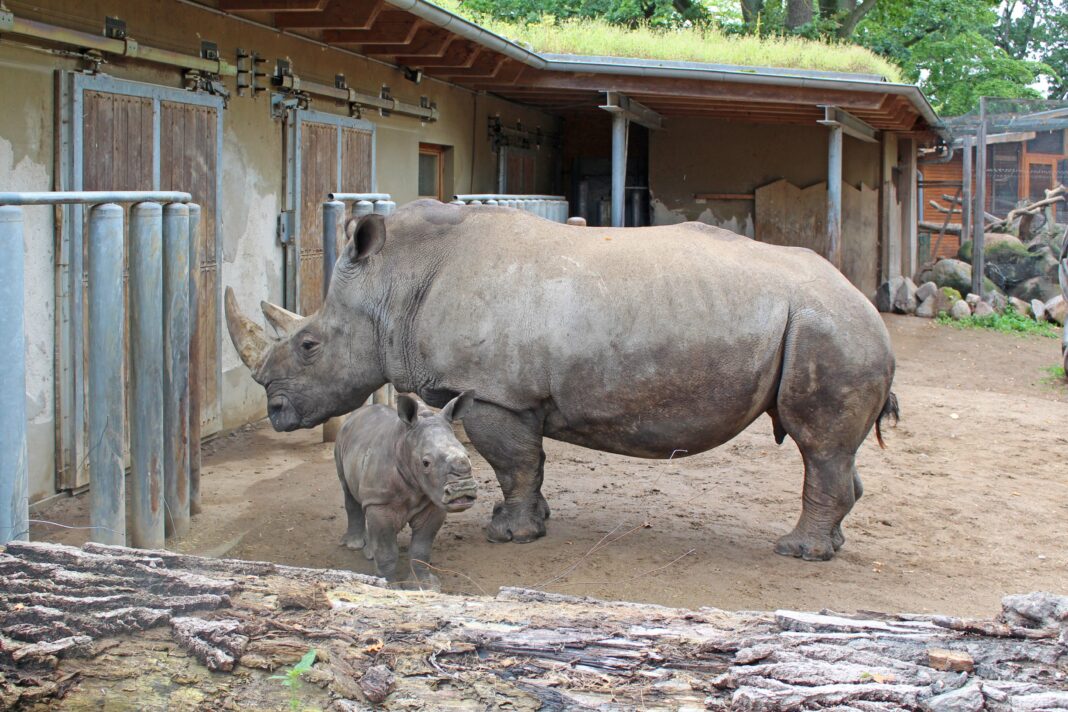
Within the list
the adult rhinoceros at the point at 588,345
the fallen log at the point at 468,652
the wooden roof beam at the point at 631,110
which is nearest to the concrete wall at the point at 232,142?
the adult rhinoceros at the point at 588,345

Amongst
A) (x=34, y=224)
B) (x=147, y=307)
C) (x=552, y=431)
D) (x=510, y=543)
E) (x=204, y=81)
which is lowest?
(x=510, y=543)

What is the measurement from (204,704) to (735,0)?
3655 centimetres

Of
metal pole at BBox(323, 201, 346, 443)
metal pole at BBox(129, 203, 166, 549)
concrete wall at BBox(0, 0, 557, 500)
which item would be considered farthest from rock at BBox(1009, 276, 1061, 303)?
metal pole at BBox(129, 203, 166, 549)

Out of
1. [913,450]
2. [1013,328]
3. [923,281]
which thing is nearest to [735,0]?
[923,281]

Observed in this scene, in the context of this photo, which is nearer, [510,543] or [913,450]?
[510,543]

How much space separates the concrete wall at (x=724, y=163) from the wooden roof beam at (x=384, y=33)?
23.9 ft

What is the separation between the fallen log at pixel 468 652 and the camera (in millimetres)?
2771

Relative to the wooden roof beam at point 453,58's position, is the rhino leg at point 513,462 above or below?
below

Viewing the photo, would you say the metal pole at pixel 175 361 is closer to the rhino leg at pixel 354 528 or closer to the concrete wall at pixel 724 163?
the rhino leg at pixel 354 528

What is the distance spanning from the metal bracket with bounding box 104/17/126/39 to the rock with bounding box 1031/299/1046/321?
16.6m

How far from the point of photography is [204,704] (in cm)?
278

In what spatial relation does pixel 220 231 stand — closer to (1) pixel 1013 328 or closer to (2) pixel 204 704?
(2) pixel 204 704

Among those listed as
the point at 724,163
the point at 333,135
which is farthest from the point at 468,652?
the point at 724,163

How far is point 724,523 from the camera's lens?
695 centimetres
